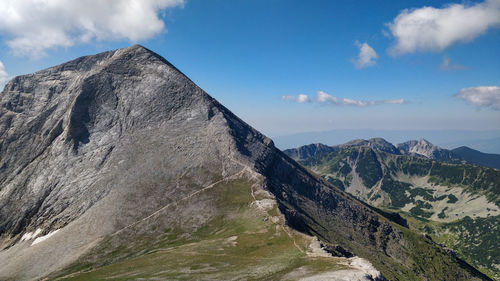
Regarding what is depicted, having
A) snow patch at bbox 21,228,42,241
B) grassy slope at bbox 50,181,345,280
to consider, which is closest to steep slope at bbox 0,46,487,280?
grassy slope at bbox 50,181,345,280

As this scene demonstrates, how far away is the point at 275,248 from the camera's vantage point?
8712 centimetres

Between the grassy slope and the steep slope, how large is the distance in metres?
0.55

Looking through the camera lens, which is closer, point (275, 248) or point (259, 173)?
point (275, 248)

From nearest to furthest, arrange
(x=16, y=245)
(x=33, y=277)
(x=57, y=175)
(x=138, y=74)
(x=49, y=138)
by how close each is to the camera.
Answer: (x=33, y=277) < (x=16, y=245) < (x=57, y=175) < (x=49, y=138) < (x=138, y=74)

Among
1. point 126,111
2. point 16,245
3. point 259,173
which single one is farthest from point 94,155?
point 259,173

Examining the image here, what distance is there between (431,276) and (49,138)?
730 feet

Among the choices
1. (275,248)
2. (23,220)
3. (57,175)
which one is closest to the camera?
(275,248)

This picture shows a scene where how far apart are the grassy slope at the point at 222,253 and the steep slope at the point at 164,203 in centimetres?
55

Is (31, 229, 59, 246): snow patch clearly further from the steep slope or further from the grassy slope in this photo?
the grassy slope

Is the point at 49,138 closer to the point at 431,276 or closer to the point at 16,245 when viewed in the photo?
the point at 16,245

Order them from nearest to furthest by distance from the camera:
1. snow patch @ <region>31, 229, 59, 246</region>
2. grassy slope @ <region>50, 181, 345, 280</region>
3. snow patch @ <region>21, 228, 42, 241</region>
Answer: grassy slope @ <region>50, 181, 345, 280</region>, snow patch @ <region>31, 229, 59, 246</region>, snow patch @ <region>21, 228, 42, 241</region>

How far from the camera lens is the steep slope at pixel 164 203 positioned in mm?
91669

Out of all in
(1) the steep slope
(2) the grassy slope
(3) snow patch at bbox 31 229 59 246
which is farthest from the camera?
(3) snow patch at bbox 31 229 59 246

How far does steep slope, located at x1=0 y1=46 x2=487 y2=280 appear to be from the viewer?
3609 inches
